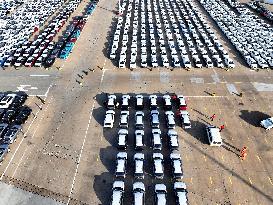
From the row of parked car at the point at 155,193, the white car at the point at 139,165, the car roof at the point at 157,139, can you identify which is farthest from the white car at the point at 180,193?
the car roof at the point at 157,139

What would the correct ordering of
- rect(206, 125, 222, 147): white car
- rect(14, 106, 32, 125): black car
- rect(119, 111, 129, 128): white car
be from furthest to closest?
1. rect(14, 106, 32, 125): black car
2. rect(119, 111, 129, 128): white car
3. rect(206, 125, 222, 147): white car

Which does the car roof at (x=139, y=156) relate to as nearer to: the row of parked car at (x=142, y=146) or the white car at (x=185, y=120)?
the row of parked car at (x=142, y=146)

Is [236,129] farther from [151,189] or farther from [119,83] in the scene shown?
[119,83]

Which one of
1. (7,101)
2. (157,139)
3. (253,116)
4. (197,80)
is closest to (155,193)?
(157,139)

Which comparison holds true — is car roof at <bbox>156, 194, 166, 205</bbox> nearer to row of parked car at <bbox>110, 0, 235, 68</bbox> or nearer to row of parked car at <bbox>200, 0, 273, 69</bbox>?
row of parked car at <bbox>110, 0, 235, 68</bbox>

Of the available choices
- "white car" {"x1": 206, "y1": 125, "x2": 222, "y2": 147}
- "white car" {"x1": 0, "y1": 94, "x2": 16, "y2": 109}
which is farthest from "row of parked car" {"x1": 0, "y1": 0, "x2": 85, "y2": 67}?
"white car" {"x1": 206, "y1": 125, "x2": 222, "y2": 147}

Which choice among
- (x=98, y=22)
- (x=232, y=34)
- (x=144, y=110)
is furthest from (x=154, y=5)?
(x=144, y=110)
